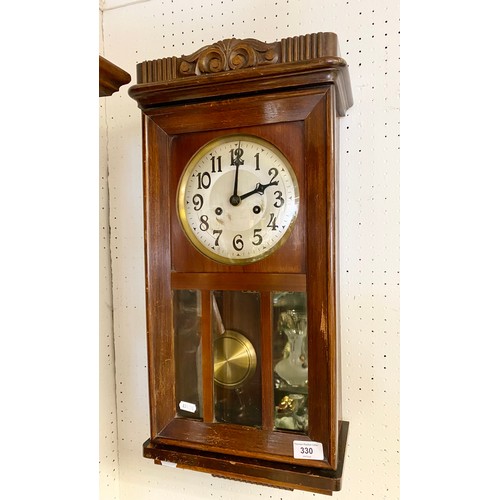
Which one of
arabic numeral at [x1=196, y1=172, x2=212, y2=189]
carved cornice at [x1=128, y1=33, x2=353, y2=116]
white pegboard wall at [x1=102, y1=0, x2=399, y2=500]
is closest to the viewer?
carved cornice at [x1=128, y1=33, x2=353, y2=116]

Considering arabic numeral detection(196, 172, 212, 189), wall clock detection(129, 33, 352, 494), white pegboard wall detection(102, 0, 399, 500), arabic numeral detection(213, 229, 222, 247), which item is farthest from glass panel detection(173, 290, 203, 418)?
white pegboard wall detection(102, 0, 399, 500)

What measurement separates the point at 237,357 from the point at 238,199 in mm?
303

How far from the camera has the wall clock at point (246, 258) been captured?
0.63 meters

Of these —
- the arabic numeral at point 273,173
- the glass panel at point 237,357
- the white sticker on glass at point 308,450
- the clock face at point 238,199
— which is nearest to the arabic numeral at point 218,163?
the clock face at point 238,199

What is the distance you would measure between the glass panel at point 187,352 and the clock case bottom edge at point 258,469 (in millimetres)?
75

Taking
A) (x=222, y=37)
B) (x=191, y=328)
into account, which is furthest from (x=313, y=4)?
(x=191, y=328)

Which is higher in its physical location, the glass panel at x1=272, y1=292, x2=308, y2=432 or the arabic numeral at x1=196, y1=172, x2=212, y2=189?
the arabic numeral at x1=196, y1=172, x2=212, y2=189

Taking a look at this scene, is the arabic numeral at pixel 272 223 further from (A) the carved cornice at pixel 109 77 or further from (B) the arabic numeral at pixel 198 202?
(A) the carved cornice at pixel 109 77

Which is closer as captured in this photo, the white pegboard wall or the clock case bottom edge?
the clock case bottom edge

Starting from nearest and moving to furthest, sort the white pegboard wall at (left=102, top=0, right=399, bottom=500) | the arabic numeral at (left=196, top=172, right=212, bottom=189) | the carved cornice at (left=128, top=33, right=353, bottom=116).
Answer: the carved cornice at (left=128, top=33, right=353, bottom=116) → the arabic numeral at (left=196, top=172, right=212, bottom=189) → the white pegboard wall at (left=102, top=0, right=399, bottom=500)

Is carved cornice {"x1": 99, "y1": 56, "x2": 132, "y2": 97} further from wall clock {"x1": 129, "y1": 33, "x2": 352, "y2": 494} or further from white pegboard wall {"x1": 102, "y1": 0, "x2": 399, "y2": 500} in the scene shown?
white pegboard wall {"x1": 102, "y1": 0, "x2": 399, "y2": 500}

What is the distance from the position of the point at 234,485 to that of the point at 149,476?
259mm

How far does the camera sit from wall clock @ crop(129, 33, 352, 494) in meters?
0.63
